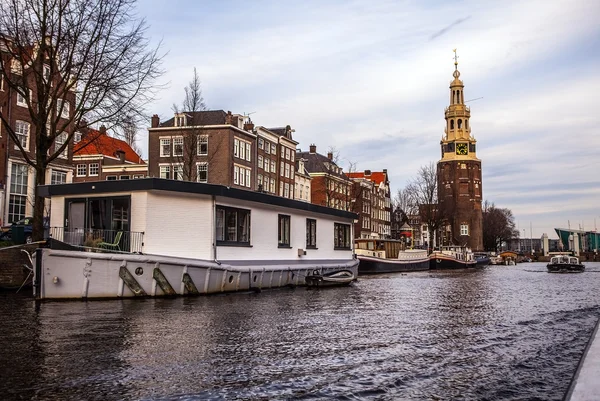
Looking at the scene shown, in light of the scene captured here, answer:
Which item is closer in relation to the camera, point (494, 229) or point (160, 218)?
point (160, 218)

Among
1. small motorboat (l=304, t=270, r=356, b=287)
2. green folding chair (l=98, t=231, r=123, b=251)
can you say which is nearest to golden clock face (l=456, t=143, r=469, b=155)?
small motorboat (l=304, t=270, r=356, b=287)

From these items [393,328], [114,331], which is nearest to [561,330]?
[393,328]

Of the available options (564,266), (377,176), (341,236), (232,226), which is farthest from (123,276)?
(377,176)

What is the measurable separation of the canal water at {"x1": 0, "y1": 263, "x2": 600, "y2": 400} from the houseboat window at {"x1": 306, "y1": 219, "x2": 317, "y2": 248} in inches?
507

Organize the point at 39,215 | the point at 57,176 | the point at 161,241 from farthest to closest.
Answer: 1. the point at 57,176
2. the point at 39,215
3. the point at 161,241

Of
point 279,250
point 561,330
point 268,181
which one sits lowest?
point 561,330

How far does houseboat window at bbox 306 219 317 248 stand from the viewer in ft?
104

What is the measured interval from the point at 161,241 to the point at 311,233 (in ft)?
37.2

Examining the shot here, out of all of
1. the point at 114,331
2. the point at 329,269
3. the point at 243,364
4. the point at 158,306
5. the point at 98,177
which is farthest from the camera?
the point at 98,177

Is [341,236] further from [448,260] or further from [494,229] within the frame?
[494,229]

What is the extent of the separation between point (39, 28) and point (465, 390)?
79.7 ft

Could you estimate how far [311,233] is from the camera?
106 feet

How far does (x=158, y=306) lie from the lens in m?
18.1

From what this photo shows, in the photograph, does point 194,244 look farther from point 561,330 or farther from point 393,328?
point 561,330
